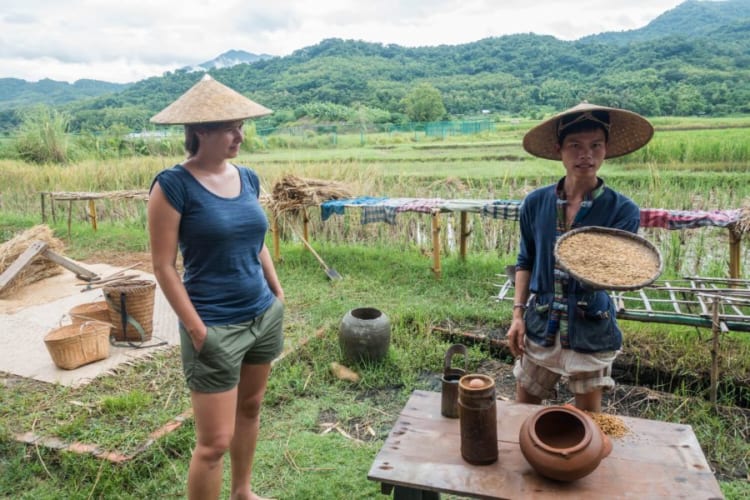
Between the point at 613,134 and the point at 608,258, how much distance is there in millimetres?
705

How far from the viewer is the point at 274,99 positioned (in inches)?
1609

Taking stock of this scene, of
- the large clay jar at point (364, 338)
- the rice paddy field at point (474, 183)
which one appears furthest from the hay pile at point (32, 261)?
the large clay jar at point (364, 338)

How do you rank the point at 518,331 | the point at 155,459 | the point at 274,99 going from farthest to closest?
the point at 274,99 → the point at 155,459 → the point at 518,331

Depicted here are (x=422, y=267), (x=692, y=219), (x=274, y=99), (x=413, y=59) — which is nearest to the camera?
(x=692, y=219)

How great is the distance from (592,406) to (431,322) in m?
2.52

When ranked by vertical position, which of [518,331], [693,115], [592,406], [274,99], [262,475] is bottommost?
[262,475]

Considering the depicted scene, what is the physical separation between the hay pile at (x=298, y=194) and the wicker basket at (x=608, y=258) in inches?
188

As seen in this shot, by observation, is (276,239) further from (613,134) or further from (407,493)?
(407,493)

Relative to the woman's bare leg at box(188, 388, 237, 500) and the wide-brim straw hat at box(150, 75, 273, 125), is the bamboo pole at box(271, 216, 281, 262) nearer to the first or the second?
the wide-brim straw hat at box(150, 75, 273, 125)

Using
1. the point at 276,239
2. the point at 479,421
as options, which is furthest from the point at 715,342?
the point at 276,239

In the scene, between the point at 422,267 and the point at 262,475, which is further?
the point at 422,267

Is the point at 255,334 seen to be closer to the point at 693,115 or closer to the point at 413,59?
the point at 693,115

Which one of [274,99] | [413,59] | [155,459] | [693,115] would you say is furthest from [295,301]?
[413,59]

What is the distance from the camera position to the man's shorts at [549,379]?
2.04m
